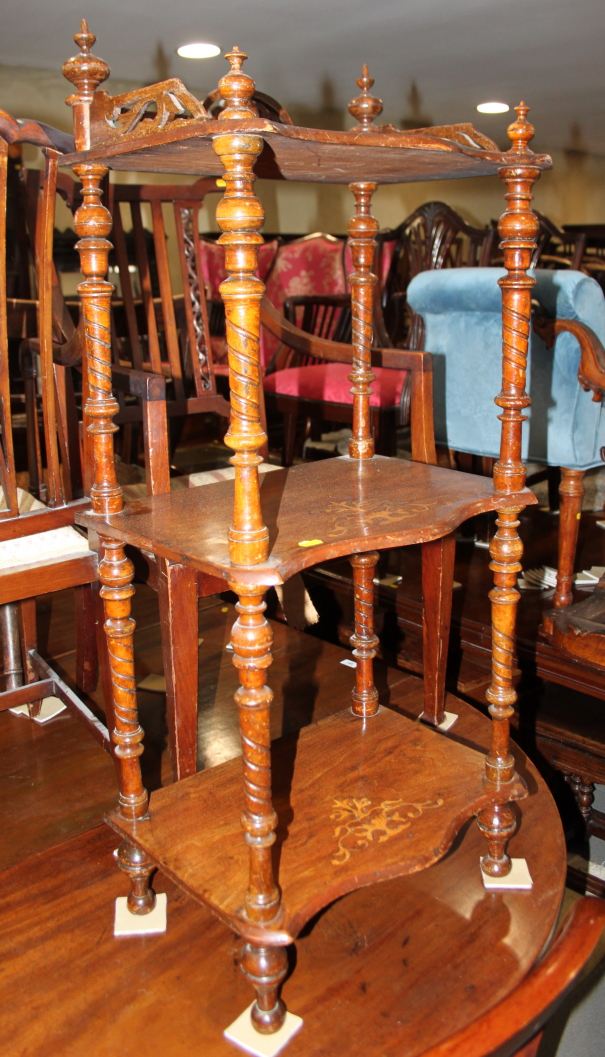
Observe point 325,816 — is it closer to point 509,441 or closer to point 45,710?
point 509,441

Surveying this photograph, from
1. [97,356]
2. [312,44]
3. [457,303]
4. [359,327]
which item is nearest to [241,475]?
[97,356]

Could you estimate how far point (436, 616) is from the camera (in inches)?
61.8

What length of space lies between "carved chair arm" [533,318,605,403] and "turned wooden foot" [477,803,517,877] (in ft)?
3.84

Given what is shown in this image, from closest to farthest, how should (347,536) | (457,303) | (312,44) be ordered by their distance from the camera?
(347,536) → (457,303) → (312,44)

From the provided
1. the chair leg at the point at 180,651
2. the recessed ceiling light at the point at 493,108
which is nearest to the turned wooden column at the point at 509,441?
the chair leg at the point at 180,651

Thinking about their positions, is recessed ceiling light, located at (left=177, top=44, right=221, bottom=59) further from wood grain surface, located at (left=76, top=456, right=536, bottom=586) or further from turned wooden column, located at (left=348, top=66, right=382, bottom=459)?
wood grain surface, located at (left=76, top=456, right=536, bottom=586)

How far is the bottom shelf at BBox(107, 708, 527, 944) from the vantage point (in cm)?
101

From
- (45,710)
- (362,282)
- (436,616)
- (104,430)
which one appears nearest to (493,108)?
(362,282)

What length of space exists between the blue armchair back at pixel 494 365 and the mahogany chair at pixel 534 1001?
1.67 m

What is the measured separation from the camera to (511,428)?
45.2 inches

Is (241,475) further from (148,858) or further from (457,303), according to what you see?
(457,303)

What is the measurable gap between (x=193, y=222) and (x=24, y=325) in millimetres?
924

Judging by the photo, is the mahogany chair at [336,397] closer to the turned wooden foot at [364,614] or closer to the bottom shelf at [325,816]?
the turned wooden foot at [364,614]

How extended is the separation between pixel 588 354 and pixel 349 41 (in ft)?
11.8
